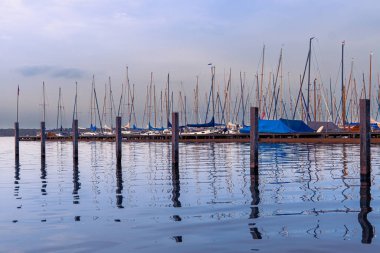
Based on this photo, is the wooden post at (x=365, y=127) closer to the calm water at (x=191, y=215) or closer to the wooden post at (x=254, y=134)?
the calm water at (x=191, y=215)

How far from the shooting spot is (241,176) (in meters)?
24.1

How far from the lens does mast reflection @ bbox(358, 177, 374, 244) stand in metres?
10.4

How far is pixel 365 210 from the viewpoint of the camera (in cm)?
1368

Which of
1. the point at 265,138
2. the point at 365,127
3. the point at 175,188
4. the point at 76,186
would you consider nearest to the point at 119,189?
the point at 175,188

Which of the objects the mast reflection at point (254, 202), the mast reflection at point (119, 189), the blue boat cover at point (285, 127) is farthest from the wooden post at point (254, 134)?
the blue boat cover at point (285, 127)

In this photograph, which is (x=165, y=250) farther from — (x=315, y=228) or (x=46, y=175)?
(x=46, y=175)

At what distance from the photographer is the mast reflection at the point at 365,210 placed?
10434 millimetres

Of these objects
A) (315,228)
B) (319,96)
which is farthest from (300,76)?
(315,228)

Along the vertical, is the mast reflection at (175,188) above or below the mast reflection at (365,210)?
below

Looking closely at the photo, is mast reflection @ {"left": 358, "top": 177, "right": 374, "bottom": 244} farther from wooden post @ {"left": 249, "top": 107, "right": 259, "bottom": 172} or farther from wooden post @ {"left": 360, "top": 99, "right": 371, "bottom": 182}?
wooden post @ {"left": 249, "top": 107, "right": 259, "bottom": 172}

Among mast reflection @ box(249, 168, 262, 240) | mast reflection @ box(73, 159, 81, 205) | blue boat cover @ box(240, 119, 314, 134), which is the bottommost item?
mast reflection @ box(73, 159, 81, 205)

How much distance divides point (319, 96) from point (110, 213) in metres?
85.6

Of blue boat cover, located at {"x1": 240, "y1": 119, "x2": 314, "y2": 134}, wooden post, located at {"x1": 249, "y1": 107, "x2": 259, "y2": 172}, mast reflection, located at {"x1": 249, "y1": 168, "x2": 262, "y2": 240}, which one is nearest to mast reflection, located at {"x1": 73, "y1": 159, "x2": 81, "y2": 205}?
mast reflection, located at {"x1": 249, "y1": 168, "x2": 262, "y2": 240}

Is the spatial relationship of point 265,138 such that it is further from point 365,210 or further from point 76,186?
point 365,210
